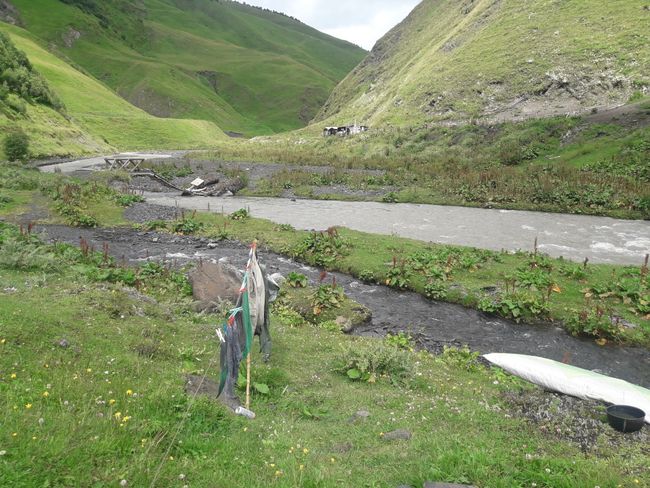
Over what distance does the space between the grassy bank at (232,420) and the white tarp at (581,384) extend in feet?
2.82

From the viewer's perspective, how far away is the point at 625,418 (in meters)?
8.80

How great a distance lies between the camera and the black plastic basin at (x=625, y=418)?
878 centimetres

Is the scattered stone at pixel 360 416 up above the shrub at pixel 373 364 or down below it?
above

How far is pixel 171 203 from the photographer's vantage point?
4450 centimetres

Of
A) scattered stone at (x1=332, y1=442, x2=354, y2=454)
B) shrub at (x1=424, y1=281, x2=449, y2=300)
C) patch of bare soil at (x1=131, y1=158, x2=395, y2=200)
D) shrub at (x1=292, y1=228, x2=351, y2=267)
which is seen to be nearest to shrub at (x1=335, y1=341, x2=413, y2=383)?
scattered stone at (x1=332, y1=442, x2=354, y2=454)

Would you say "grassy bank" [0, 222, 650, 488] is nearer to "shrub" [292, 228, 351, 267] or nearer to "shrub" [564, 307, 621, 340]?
"shrub" [564, 307, 621, 340]

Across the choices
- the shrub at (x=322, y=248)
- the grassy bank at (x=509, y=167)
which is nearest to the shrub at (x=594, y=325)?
the shrub at (x=322, y=248)

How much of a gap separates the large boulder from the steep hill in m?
67.1

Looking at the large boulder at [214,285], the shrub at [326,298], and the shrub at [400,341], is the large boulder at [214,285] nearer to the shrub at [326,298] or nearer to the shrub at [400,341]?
the shrub at [326,298]

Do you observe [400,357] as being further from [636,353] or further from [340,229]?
[340,229]

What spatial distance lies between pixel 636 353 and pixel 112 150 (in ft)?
330

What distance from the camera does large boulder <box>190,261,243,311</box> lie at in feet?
56.8

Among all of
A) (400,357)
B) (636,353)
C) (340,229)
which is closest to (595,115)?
(340,229)

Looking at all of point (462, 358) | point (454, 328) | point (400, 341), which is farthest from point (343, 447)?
point (454, 328)
